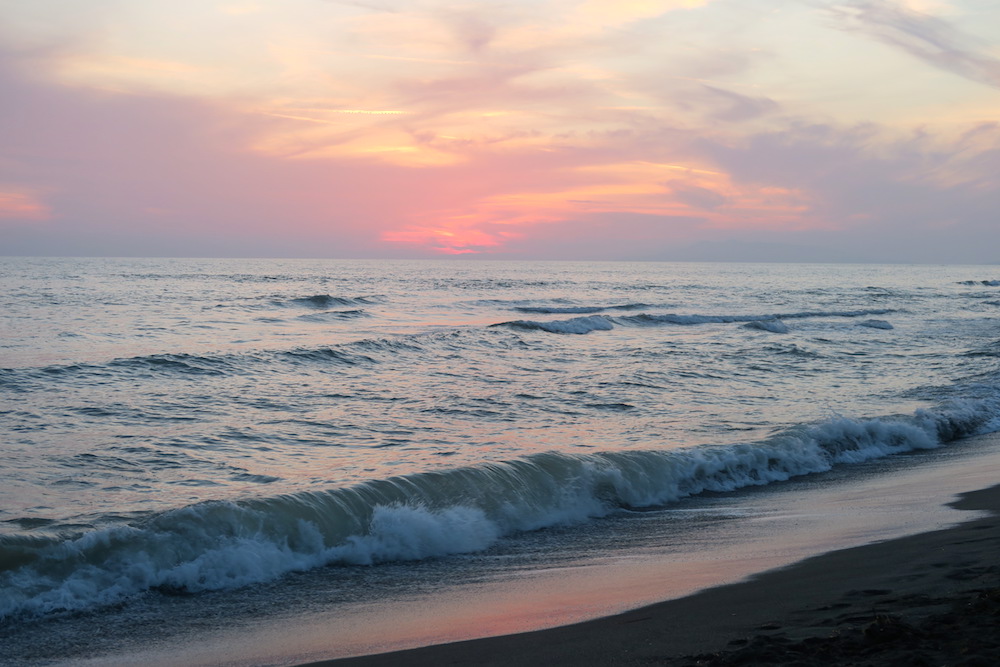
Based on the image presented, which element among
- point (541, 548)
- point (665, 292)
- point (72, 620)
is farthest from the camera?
point (665, 292)

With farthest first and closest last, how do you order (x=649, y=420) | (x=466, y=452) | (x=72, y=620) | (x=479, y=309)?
(x=479, y=309), (x=649, y=420), (x=466, y=452), (x=72, y=620)

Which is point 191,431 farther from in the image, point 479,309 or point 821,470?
point 479,309

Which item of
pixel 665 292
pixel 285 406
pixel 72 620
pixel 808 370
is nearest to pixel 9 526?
pixel 72 620

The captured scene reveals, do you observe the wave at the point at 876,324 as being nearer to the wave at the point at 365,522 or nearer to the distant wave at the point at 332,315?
the distant wave at the point at 332,315

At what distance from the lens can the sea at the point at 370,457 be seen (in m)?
6.25

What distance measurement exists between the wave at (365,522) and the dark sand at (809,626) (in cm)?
251

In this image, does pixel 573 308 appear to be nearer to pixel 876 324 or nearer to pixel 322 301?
pixel 322 301

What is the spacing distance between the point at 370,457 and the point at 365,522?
2559 millimetres

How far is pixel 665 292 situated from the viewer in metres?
65.4

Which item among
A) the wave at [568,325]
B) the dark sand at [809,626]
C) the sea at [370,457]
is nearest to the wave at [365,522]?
the sea at [370,457]

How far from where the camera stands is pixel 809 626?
4594 millimetres

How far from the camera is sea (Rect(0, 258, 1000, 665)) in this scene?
246 inches

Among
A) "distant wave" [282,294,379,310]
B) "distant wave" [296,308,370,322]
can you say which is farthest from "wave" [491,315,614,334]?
"distant wave" [282,294,379,310]

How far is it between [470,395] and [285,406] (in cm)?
376
